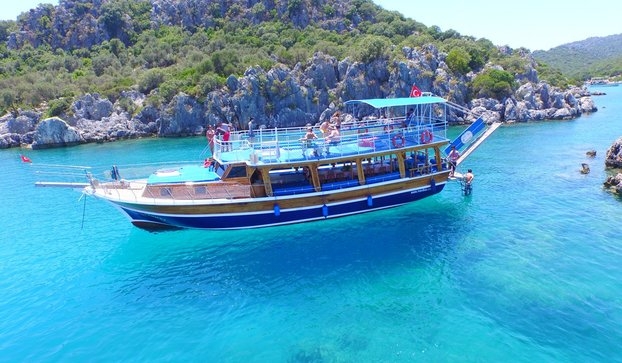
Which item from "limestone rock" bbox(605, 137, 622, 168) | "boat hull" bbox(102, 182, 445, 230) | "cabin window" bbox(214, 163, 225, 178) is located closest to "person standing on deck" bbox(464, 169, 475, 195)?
"boat hull" bbox(102, 182, 445, 230)

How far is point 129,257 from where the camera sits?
22.3 m

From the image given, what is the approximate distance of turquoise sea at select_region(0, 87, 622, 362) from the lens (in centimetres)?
1448

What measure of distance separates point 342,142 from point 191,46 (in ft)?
307

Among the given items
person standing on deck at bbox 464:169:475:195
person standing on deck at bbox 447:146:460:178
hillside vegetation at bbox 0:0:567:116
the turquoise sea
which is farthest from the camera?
hillside vegetation at bbox 0:0:567:116

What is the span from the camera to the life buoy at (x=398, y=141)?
86.6ft

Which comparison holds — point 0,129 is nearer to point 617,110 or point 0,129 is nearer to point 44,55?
point 44,55

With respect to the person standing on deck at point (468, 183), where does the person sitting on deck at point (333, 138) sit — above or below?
above

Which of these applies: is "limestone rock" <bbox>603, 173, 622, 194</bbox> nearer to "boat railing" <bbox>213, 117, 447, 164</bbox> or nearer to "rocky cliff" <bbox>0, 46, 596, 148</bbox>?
"boat railing" <bbox>213, 117, 447, 164</bbox>

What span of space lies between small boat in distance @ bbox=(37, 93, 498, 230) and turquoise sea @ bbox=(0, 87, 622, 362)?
1332 millimetres

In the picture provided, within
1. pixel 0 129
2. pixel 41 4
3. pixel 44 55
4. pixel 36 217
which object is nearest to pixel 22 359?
pixel 36 217

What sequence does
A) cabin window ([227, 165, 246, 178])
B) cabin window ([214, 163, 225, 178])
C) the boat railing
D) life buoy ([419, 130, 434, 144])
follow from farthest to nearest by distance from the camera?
life buoy ([419, 130, 434, 144])
the boat railing
cabin window ([214, 163, 225, 178])
cabin window ([227, 165, 246, 178])

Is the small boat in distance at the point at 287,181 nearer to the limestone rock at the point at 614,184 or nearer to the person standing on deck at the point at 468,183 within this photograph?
the person standing on deck at the point at 468,183

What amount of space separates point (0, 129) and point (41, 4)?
245ft

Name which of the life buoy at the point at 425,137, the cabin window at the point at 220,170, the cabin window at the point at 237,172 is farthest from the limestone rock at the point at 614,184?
the cabin window at the point at 220,170
